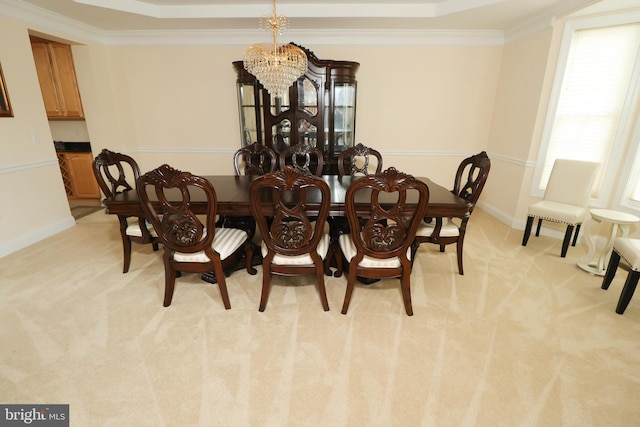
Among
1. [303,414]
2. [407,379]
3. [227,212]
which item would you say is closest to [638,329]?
[407,379]

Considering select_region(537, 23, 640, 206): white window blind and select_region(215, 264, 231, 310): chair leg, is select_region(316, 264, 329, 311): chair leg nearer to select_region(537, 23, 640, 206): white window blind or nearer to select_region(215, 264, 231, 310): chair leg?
select_region(215, 264, 231, 310): chair leg

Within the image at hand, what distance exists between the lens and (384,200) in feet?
6.77

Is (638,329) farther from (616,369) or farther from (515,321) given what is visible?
(515,321)

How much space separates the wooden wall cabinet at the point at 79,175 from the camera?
431 centimetres

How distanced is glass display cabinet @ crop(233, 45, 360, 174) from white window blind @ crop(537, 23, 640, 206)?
7.35 ft

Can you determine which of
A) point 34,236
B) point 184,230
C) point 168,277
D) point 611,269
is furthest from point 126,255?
point 611,269

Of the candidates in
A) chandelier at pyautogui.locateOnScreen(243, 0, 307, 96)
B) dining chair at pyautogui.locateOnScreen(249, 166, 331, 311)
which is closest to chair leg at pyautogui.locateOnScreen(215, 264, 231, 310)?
dining chair at pyautogui.locateOnScreen(249, 166, 331, 311)

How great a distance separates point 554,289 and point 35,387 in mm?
3348

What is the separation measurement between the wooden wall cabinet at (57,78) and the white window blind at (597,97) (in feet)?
18.8

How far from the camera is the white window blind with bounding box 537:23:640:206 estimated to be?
2.76 meters

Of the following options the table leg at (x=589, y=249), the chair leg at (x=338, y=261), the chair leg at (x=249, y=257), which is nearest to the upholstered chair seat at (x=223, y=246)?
the chair leg at (x=249, y=257)

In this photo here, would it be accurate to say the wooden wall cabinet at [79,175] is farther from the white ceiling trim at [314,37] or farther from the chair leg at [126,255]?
the chair leg at [126,255]

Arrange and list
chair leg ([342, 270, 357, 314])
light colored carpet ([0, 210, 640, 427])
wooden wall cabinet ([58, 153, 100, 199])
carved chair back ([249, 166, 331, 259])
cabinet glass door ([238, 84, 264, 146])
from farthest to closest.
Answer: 1. wooden wall cabinet ([58, 153, 100, 199])
2. cabinet glass door ([238, 84, 264, 146])
3. chair leg ([342, 270, 357, 314])
4. carved chair back ([249, 166, 331, 259])
5. light colored carpet ([0, 210, 640, 427])

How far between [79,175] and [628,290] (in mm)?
6189
